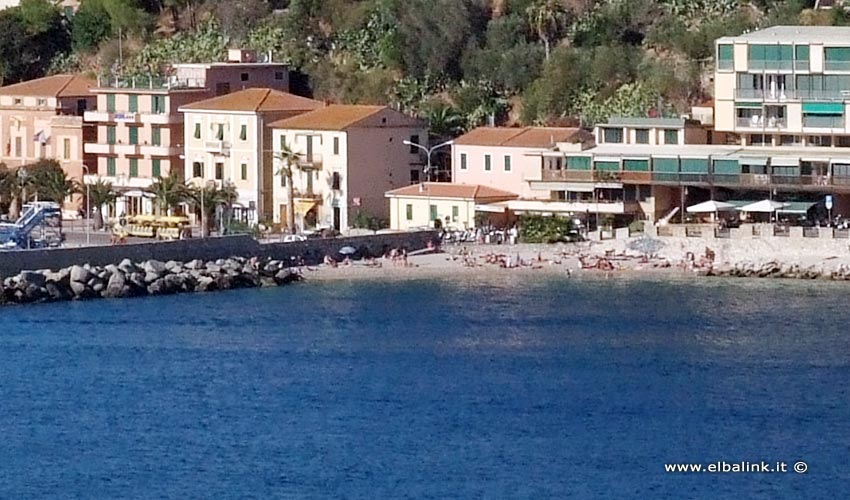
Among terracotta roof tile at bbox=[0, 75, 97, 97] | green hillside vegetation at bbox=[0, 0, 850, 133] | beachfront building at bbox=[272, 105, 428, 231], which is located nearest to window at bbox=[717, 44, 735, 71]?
green hillside vegetation at bbox=[0, 0, 850, 133]

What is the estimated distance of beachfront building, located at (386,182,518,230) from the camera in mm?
66938

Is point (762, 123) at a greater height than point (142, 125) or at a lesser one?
lesser

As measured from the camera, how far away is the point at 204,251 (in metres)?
62.4

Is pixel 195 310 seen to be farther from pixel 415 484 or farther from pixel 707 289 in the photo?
pixel 415 484

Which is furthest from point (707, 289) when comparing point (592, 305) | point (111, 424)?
point (111, 424)

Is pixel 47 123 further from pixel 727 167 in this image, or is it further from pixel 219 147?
pixel 727 167

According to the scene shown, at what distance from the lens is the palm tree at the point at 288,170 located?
68.8 metres

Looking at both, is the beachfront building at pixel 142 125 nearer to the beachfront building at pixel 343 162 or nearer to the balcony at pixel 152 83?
the balcony at pixel 152 83

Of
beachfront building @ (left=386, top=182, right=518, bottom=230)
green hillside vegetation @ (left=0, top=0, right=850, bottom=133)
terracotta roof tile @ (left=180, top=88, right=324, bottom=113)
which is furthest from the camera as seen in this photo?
green hillside vegetation @ (left=0, top=0, right=850, bottom=133)

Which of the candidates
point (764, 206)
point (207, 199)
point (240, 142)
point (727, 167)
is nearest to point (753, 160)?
point (727, 167)

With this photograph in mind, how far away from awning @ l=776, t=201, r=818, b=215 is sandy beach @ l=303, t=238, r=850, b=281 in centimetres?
169

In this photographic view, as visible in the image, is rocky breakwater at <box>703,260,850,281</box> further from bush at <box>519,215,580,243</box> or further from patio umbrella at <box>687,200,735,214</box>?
bush at <box>519,215,580,243</box>

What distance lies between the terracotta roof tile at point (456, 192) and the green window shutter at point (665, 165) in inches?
157

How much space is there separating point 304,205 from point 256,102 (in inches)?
126
